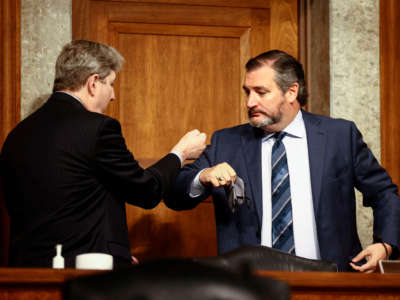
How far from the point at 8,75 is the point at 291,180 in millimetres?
1609

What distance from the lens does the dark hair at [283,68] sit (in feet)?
10.4

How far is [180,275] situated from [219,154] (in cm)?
220

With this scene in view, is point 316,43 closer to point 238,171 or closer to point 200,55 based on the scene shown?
point 200,55

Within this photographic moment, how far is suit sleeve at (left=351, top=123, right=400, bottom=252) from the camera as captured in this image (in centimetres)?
284

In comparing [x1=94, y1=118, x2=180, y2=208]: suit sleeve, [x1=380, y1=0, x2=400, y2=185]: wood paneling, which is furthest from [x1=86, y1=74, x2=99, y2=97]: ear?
[x1=380, y1=0, x2=400, y2=185]: wood paneling

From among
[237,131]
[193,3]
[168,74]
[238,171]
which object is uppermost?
[193,3]

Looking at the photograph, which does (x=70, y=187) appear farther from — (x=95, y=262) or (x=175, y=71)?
(x=175, y=71)

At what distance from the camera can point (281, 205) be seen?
116 inches

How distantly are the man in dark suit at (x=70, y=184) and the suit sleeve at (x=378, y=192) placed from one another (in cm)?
97

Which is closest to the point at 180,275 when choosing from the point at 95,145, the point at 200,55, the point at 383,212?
the point at 95,145

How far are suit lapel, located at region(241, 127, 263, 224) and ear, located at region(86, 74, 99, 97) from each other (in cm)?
80

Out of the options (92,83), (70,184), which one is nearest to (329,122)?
(92,83)

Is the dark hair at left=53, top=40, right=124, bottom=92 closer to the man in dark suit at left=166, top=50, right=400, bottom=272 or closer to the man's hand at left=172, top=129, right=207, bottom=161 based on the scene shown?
the man's hand at left=172, top=129, right=207, bottom=161

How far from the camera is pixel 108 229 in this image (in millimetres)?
2590
